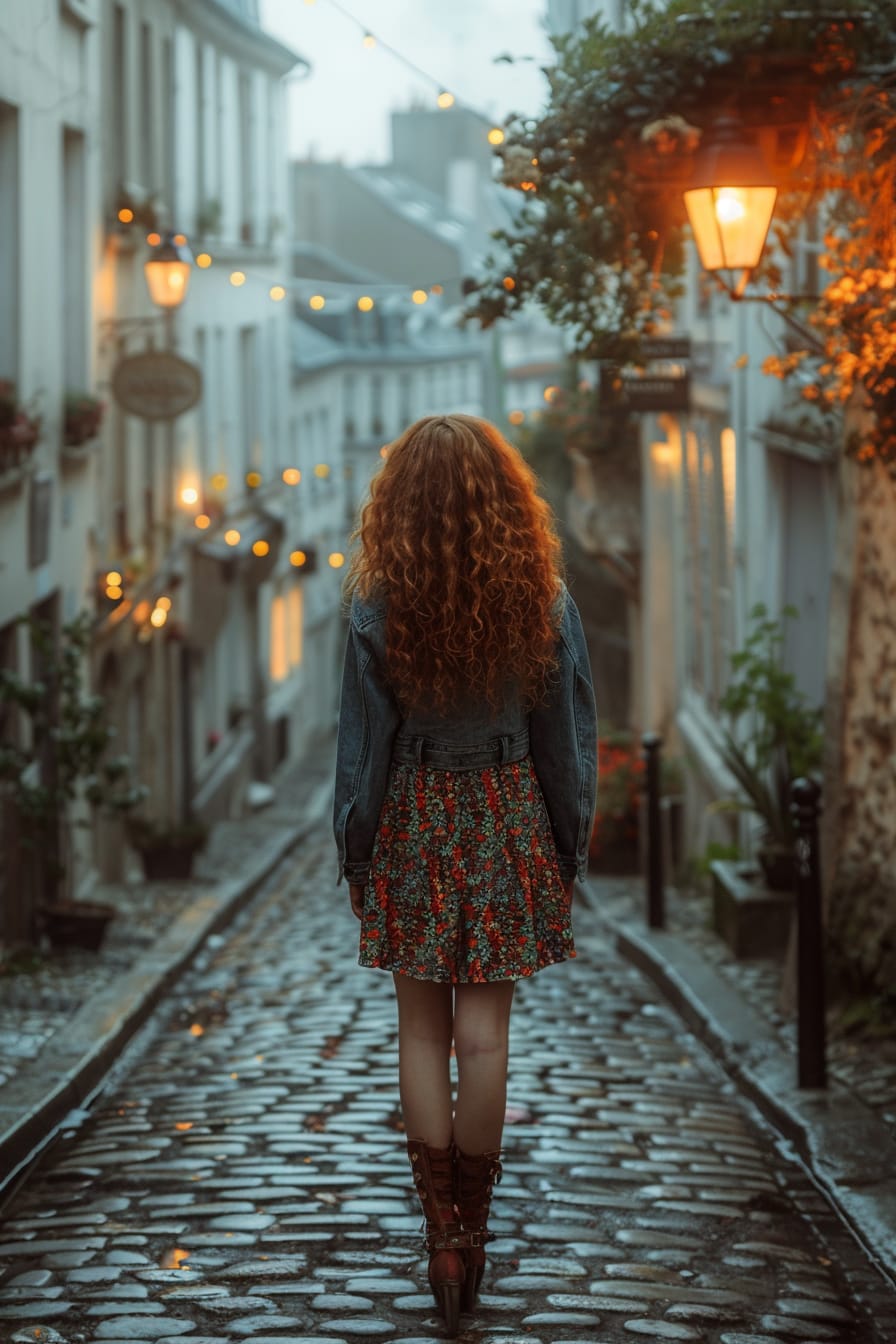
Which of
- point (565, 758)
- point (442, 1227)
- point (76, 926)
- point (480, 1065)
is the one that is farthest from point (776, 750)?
point (442, 1227)

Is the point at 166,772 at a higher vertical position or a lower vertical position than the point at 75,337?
lower

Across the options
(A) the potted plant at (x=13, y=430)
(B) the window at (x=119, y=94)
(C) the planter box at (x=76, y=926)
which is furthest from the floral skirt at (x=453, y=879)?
(B) the window at (x=119, y=94)

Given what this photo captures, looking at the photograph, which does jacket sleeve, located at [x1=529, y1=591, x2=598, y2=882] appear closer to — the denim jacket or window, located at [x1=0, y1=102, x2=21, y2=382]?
the denim jacket

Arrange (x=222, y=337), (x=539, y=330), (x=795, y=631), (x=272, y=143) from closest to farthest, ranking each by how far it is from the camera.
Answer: (x=795, y=631) → (x=222, y=337) → (x=272, y=143) → (x=539, y=330)

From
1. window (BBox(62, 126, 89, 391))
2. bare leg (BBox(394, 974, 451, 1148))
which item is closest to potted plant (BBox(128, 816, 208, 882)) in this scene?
window (BBox(62, 126, 89, 391))

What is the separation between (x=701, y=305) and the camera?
15.8m

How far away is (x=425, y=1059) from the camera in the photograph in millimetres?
4430

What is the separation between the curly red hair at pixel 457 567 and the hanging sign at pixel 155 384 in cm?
1220

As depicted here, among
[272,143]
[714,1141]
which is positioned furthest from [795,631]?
[272,143]

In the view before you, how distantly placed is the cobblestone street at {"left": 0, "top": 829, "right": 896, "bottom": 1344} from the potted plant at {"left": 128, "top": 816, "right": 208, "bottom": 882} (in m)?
8.64

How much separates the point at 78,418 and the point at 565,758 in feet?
34.1

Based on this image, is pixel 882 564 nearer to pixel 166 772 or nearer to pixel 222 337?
pixel 166 772

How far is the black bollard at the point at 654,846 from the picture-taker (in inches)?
450

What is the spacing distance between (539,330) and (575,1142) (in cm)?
5833
